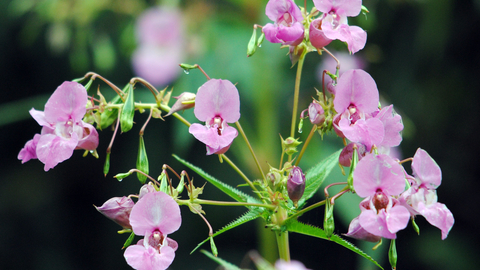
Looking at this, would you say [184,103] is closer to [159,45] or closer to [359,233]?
[359,233]

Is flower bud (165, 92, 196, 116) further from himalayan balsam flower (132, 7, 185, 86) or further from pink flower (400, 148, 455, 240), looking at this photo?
himalayan balsam flower (132, 7, 185, 86)

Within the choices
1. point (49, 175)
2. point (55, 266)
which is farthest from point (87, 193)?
point (55, 266)

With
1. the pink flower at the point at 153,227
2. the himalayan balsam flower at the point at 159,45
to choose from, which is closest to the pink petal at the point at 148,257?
the pink flower at the point at 153,227

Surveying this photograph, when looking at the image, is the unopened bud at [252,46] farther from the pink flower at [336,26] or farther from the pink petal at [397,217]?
the pink petal at [397,217]

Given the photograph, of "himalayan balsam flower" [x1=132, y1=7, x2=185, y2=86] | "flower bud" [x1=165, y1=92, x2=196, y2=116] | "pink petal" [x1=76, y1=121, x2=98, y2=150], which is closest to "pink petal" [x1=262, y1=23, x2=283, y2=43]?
"flower bud" [x1=165, y1=92, x2=196, y2=116]

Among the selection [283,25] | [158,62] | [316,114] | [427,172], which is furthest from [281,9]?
[158,62]

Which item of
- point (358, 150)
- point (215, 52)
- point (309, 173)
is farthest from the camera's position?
point (215, 52)

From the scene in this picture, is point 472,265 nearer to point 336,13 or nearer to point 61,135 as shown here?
point 336,13
